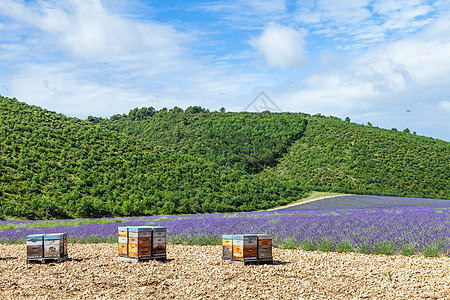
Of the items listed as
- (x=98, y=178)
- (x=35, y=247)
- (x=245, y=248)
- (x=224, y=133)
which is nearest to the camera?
(x=245, y=248)

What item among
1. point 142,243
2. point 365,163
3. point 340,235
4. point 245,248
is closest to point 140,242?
point 142,243

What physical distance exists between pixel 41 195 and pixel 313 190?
97.5 ft

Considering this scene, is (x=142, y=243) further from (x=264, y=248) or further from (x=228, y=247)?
(x=264, y=248)

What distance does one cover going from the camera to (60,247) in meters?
9.23

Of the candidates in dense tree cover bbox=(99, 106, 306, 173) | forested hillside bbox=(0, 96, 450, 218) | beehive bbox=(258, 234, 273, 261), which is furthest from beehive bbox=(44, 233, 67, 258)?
dense tree cover bbox=(99, 106, 306, 173)

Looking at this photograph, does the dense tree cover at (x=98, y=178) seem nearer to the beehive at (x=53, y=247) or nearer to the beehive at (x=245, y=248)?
the beehive at (x=53, y=247)

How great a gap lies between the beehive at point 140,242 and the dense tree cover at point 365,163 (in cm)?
4002

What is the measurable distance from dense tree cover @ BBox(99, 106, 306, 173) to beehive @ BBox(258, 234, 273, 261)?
5591cm

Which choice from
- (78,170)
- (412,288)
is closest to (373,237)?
(412,288)

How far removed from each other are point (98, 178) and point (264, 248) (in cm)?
2977

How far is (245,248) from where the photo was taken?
8.59m

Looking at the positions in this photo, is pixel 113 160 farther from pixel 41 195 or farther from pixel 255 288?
pixel 255 288

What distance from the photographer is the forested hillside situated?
32.3 m

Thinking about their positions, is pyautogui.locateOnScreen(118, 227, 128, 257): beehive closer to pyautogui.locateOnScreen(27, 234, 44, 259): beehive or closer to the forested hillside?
pyautogui.locateOnScreen(27, 234, 44, 259): beehive
